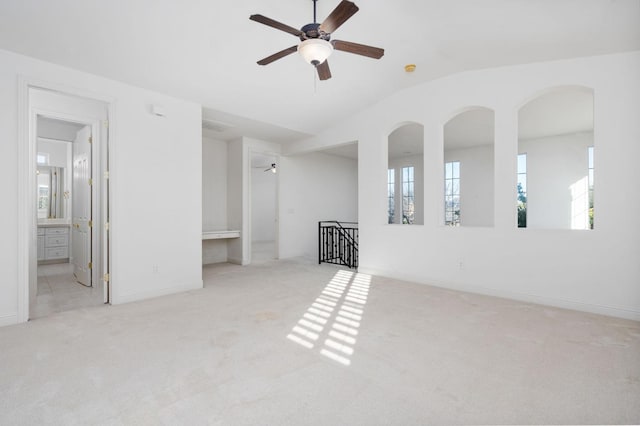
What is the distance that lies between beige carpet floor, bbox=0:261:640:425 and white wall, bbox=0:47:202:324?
0.55m

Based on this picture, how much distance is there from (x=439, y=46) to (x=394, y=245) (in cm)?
300

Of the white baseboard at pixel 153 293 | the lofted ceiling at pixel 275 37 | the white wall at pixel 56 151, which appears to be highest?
the lofted ceiling at pixel 275 37

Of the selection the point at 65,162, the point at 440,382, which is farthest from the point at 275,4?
the point at 65,162

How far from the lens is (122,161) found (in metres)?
3.87

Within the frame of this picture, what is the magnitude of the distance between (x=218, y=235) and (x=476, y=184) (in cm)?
669

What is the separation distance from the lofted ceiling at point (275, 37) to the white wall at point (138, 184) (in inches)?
8.5

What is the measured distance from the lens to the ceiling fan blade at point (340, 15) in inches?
82.7

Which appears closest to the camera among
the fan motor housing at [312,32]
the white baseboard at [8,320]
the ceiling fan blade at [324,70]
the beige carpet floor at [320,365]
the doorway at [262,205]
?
the beige carpet floor at [320,365]

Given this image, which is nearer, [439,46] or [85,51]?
[85,51]

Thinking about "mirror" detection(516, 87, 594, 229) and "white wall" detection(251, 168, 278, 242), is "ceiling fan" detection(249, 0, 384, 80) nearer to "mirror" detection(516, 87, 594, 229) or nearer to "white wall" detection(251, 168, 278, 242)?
"mirror" detection(516, 87, 594, 229)

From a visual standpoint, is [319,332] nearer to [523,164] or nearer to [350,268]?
Result: [350,268]

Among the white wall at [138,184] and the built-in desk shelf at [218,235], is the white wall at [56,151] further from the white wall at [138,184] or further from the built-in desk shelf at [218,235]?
the white wall at [138,184]

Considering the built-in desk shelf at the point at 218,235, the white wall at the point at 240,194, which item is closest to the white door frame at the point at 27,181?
the built-in desk shelf at the point at 218,235

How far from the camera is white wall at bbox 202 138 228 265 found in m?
6.71
